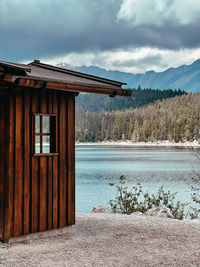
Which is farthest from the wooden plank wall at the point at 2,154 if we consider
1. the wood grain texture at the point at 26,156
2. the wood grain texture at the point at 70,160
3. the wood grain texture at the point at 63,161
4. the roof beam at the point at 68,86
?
the wood grain texture at the point at 70,160

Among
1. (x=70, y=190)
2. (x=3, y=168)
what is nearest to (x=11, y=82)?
(x=3, y=168)

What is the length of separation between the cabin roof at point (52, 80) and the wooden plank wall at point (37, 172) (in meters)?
0.41

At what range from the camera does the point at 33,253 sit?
6.18m

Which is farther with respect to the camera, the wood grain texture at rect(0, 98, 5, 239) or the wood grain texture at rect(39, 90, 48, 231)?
the wood grain texture at rect(39, 90, 48, 231)

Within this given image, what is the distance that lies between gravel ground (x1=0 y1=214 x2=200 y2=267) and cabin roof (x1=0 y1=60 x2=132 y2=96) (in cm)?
251

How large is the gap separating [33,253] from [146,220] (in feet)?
10.7

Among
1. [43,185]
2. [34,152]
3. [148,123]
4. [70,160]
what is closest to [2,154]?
[34,152]

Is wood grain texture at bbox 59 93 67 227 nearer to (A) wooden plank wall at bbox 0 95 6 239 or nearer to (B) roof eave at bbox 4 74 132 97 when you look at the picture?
(B) roof eave at bbox 4 74 132 97

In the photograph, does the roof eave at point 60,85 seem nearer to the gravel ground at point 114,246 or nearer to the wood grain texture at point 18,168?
the wood grain texture at point 18,168

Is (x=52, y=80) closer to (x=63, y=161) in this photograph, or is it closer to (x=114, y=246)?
(x=63, y=161)

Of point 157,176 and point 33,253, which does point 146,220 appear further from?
point 157,176

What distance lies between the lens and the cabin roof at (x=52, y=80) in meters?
6.12

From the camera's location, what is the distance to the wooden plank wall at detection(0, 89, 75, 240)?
6598mm

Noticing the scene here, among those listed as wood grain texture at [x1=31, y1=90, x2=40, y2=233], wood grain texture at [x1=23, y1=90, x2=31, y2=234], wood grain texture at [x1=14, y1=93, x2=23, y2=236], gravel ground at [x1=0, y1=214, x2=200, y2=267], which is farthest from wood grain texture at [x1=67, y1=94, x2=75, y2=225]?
wood grain texture at [x1=14, y1=93, x2=23, y2=236]
